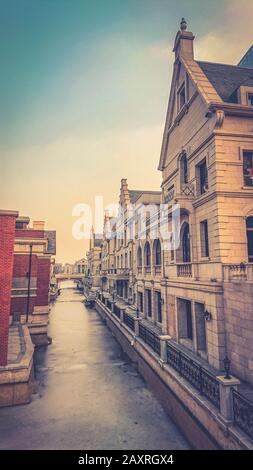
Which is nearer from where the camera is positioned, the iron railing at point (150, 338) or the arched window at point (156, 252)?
the iron railing at point (150, 338)

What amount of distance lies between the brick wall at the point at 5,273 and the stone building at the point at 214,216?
27.4 ft

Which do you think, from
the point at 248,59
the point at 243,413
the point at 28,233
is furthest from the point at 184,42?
the point at 243,413

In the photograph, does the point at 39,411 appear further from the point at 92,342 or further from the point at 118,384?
the point at 92,342

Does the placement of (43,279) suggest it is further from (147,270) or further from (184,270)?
(184,270)

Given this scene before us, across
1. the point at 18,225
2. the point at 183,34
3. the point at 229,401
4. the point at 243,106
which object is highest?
the point at 183,34

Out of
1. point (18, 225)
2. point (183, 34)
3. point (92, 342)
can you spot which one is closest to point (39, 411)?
point (92, 342)

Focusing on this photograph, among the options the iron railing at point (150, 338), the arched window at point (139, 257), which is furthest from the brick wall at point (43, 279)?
the iron railing at point (150, 338)

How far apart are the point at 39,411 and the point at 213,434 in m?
6.39

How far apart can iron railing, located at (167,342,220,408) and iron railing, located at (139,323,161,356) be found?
5.00 feet

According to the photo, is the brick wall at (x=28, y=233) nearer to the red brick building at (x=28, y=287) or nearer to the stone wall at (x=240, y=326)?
the red brick building at (x=28, y=287)

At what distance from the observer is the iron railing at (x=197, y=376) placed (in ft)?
25.2

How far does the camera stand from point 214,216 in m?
11.7

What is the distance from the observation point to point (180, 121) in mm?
15961
